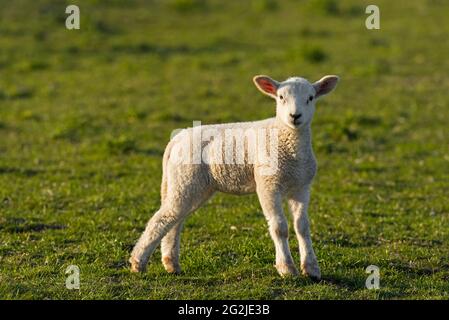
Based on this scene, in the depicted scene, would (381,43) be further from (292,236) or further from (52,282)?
(52,282)

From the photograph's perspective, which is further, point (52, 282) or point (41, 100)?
point (41, 100)

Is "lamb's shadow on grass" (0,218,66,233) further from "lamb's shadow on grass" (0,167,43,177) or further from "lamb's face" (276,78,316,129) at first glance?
"lamb's face" (276,78,316,129)

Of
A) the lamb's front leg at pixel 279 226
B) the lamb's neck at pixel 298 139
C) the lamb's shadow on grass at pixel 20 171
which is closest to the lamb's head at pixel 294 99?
the lamb's neck at pixel 298 139

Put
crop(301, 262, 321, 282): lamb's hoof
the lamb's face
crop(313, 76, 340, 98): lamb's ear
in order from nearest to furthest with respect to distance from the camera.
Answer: the lamb's face, crop(301, 262, 321, 282): lamb's hoof, crop(313, 76, 340, 98): lamb's ear

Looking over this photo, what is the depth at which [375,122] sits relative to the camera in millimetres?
16984

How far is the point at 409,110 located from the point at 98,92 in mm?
6855

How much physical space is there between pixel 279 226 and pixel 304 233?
1.05 ft

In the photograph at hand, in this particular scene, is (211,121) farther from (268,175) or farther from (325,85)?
(268,175)

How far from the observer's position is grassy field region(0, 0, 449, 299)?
867 centimetres

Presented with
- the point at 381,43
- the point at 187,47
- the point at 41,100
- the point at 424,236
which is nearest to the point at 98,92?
the point at 41,100

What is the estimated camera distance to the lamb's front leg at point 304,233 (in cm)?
819

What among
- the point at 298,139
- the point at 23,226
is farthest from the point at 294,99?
the point at 23,226

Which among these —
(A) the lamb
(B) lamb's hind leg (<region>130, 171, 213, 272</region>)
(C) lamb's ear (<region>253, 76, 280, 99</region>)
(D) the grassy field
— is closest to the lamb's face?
(A) the lamb

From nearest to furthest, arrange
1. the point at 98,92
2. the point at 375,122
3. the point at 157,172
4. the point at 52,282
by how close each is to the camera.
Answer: the point at 52,282 < the point at 157,172 < the point at 375,122 < the point at 98,92
